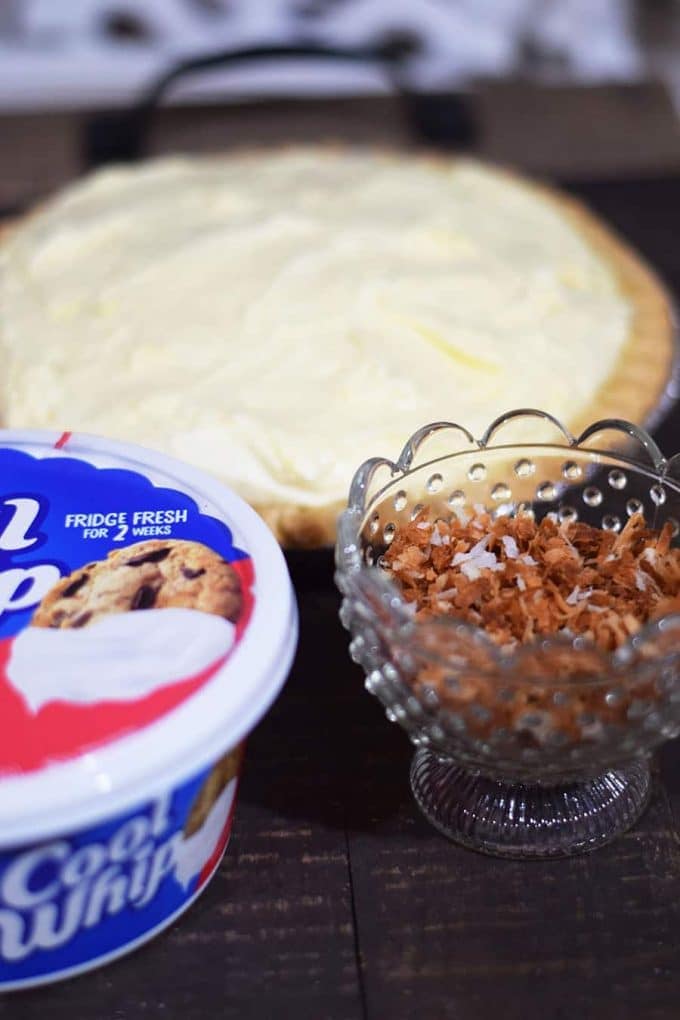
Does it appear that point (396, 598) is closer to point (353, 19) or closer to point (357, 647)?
point (357, 647)

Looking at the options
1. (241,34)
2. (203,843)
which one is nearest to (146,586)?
(203,843)

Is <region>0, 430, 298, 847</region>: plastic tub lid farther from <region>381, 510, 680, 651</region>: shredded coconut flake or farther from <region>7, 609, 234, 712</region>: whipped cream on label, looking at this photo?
<region>381, 510, 680, 651</region>: shredded coconut flake

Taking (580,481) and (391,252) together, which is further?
(391,252)

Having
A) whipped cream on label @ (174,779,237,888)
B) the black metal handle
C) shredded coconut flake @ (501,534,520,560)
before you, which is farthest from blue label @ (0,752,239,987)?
the black metal handle

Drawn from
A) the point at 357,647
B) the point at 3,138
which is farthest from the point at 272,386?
the point at 3,138

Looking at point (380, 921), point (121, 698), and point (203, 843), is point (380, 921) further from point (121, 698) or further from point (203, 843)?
point (121, 698)

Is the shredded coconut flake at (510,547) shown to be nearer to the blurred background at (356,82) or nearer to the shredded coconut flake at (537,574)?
the shredded coconut flake at (537,574)
